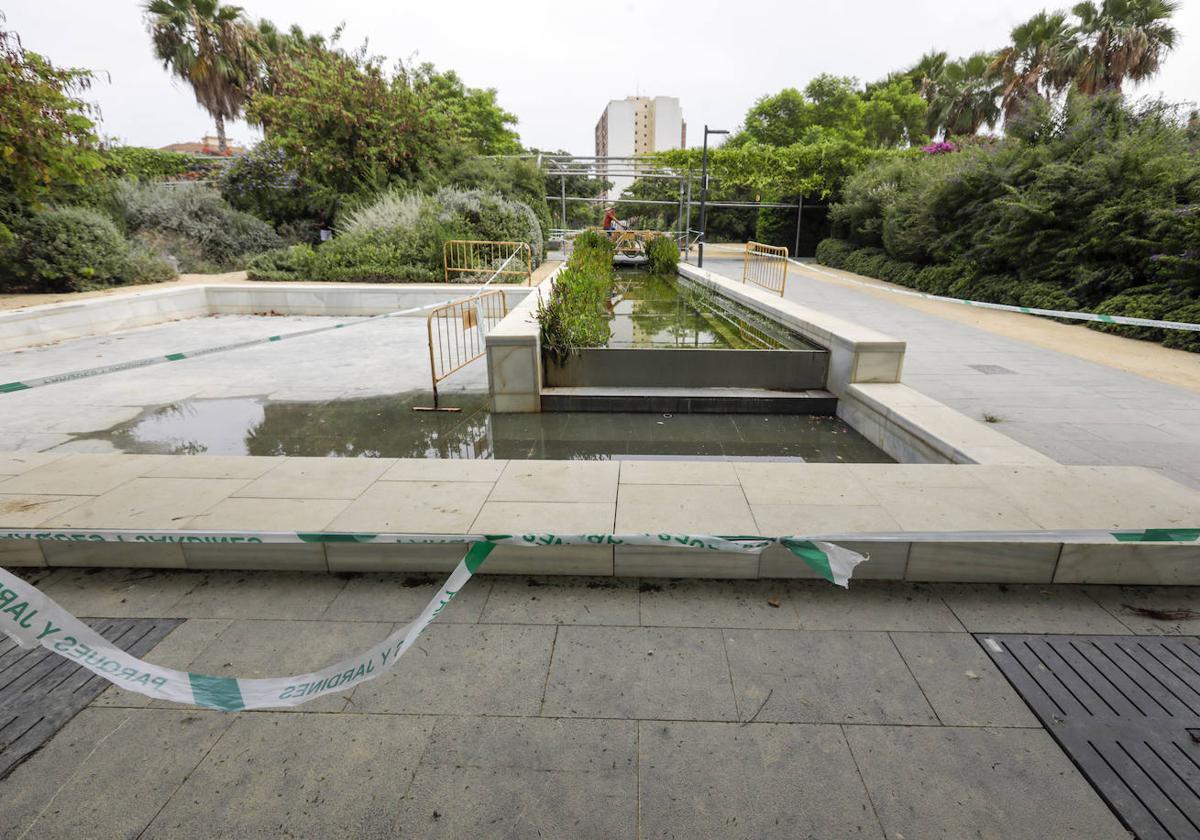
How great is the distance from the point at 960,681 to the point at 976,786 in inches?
21.9

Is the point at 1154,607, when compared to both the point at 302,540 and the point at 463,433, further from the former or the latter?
the point at 463,433

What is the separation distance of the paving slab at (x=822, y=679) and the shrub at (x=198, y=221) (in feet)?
62.4

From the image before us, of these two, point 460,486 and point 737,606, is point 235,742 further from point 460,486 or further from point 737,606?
point 737,606

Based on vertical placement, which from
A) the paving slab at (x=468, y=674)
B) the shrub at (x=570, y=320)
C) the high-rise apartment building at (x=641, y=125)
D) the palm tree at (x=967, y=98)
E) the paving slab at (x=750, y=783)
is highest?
the high-rise apartment building at (x=641, y=125)

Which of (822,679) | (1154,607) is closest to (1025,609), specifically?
(1154,607)

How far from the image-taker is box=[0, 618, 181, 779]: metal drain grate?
211 cm

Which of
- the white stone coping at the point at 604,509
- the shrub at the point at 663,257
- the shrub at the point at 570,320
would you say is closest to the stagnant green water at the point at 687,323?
the shrub at the point at 570,320

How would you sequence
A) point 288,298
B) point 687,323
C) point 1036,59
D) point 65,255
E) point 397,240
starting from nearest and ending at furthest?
point 687,323, point 65,255, point 288,298, point 397,240, point 1036,59

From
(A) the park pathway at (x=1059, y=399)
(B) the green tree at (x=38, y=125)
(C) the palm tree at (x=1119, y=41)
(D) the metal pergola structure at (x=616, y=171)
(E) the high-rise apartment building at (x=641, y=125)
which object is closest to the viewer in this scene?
(A) the park pathway at (x=1059, y=399)

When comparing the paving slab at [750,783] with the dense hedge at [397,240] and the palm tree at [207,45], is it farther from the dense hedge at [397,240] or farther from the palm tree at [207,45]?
the palm tree at [207,45]

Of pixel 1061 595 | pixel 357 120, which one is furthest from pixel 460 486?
pixel 357 120

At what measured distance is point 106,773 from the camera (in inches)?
77.9

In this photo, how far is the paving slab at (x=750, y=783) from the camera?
1811 mm

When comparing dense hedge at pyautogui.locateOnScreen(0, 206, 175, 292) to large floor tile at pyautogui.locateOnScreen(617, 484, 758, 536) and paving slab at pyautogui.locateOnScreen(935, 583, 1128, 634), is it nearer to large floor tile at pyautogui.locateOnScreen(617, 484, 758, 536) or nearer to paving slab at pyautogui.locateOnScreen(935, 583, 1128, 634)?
large floor tile at pyautogui.locateOnScreen(617, 484, 758, 536)
